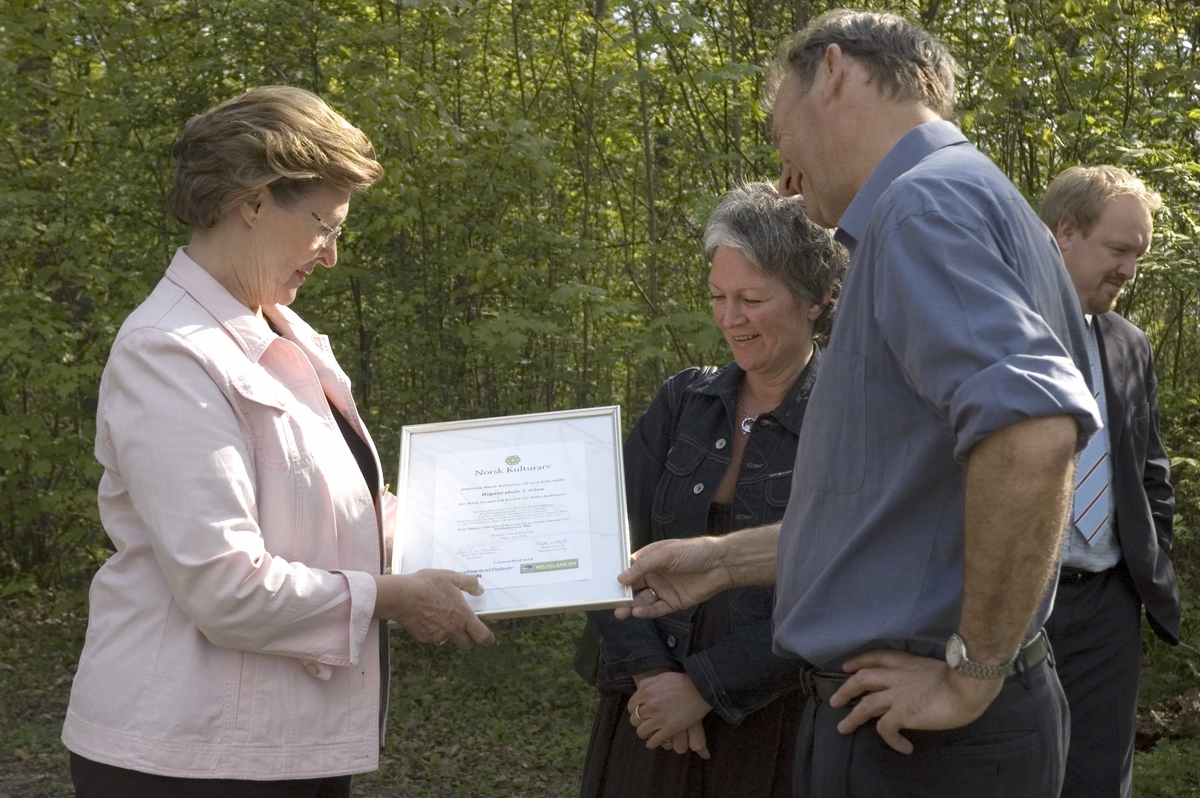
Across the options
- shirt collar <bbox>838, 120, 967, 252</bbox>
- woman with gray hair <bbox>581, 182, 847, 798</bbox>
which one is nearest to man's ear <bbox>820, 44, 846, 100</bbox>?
shirt collar <bbox>838, 120, 967, 252</bbox>

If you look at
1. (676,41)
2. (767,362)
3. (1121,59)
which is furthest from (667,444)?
(1121,59)

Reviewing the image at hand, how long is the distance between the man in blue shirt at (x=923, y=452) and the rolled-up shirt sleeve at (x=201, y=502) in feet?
3.09

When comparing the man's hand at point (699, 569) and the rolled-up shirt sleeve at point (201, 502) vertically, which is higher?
the rolled-up shirt sleeve at point (201, 502)

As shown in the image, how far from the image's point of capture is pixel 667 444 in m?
3.13

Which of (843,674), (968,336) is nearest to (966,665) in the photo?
(843,674)

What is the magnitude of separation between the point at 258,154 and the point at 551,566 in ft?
3.58

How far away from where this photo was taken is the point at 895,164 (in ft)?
6.92

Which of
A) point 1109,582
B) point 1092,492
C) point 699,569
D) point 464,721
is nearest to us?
point 699,569

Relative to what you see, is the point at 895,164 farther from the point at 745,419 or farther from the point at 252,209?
the point at 252,209

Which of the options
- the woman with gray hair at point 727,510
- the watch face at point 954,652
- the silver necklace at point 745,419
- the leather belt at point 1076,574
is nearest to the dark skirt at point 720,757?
the woman with gray hair at point 727,510

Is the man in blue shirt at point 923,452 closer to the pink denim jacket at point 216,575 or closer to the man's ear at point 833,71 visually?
the man's ear at point 833,71

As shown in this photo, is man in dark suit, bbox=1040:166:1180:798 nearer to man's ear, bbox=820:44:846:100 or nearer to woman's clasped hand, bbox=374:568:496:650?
man's ear, bbox=820:44:846:100

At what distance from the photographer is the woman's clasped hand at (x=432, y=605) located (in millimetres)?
2459

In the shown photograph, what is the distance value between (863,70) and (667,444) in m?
1.23
